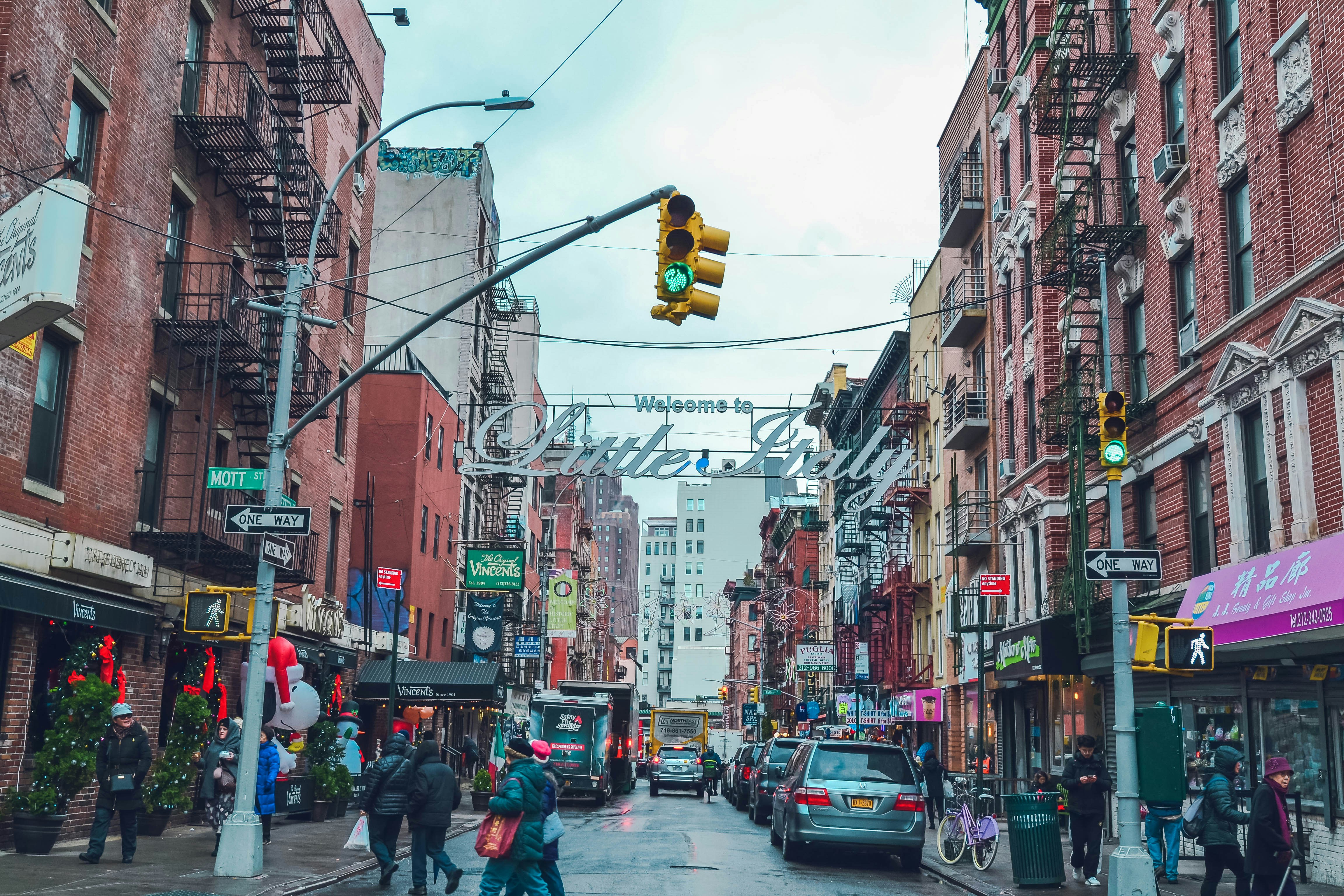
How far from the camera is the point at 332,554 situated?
32.3 m

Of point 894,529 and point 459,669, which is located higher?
point 894,529

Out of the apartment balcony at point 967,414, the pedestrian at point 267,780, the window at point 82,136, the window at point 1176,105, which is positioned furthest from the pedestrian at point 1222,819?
the apartment balcony at point 967,414

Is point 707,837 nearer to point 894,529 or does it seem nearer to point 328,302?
point 328,302

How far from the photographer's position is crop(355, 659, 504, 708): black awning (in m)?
33.9

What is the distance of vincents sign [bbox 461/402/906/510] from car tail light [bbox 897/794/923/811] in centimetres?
1001

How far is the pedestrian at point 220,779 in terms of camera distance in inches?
684

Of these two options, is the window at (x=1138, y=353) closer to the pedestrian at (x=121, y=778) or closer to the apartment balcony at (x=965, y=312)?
the apartment balcony at (x=965, y=312)

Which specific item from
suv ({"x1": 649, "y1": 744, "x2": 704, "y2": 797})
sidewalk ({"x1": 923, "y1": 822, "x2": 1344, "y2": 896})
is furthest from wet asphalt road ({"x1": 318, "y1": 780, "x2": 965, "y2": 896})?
suv ({"x1": 649, "y1": 744, "x2": 704, "y2": 797})

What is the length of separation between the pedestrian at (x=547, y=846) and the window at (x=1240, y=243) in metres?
13.0

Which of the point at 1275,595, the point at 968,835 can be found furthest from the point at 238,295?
the point at 1275,595

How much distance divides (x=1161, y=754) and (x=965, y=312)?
20.6m

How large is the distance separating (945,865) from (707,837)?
5604 mm

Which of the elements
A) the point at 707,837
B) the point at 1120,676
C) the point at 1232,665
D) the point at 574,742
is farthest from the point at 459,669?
the point at 1120,676

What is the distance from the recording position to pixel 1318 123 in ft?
54.9
